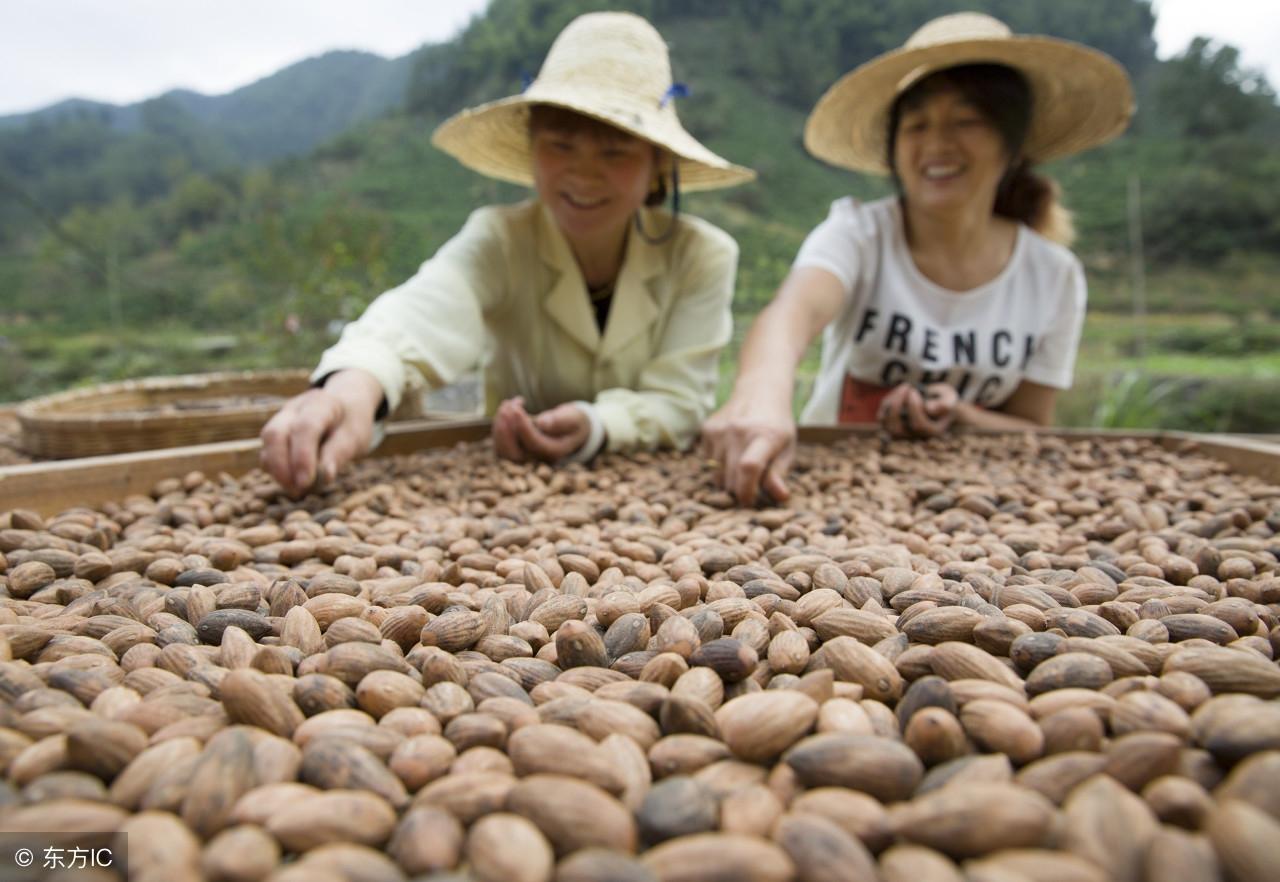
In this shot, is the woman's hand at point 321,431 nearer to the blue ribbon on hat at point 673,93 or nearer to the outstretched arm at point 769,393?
the outstretched arm at point 769,393

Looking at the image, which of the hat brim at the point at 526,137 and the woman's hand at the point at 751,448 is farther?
the hat brim at the point at 526,137

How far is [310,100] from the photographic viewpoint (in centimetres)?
2133

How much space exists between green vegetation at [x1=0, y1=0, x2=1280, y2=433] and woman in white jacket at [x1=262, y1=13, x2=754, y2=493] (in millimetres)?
1854

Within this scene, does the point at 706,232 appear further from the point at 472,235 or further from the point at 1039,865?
the point at 1039,865

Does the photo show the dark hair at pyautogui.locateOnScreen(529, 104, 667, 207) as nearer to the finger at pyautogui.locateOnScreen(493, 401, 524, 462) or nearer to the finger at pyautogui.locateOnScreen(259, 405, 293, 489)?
the finger at pyautogui.locateOnScreen(493, 401, 524, 462)

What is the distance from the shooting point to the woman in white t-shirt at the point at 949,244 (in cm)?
216

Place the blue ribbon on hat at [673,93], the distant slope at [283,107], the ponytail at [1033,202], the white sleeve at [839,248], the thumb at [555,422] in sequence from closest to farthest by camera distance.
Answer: the thumb at [555,422] < the blue ribbon on hat at [673,93] < the white sleeve at [839,248] < the ponytail at [1033,202] < the distant slope at [283,107]

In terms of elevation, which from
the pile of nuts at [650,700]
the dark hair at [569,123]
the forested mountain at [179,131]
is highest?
the forested mountain at [179,131]

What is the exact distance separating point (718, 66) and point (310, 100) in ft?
35.9

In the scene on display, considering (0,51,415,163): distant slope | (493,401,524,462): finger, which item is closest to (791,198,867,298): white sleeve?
(493,401,524,462): finger

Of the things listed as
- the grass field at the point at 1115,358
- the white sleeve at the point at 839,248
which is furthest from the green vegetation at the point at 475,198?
the white sleeve at the point at 839,248

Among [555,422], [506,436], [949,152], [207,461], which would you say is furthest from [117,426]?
[949,152]

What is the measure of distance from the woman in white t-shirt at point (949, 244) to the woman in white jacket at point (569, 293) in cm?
32

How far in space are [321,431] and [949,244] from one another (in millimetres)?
1868
